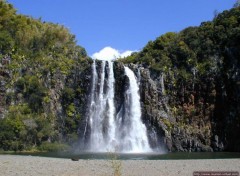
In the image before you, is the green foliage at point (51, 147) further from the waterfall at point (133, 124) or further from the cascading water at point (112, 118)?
the waterfall at point (133, 124)

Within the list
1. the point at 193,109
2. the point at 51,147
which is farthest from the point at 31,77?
the point at 193,109

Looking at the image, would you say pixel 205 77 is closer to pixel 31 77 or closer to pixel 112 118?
pixel 112 118

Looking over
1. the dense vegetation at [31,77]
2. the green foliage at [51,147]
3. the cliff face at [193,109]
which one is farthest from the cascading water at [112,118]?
the green foliage at [51,147]

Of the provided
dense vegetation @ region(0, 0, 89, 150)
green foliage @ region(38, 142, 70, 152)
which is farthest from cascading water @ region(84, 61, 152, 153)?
green foliage @ region(38, 142, 70, 152)

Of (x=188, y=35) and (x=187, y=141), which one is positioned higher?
(x=188, y=35)

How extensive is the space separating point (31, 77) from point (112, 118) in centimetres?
1199

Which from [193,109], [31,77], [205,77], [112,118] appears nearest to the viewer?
[112,118]

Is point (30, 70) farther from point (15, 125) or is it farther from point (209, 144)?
point (209, 144)

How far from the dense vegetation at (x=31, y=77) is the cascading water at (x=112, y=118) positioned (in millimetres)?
3031

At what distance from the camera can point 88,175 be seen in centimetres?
1689

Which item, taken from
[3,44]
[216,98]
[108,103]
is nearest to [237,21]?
[216,98]

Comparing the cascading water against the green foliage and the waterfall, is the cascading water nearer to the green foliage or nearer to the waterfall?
the waterfall

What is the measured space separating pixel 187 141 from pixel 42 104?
731 inches

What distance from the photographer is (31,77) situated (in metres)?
50.2
